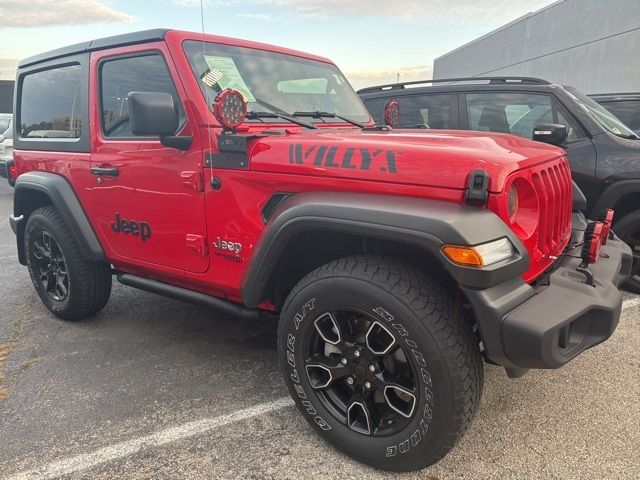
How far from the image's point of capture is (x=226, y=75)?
2705 millimetres

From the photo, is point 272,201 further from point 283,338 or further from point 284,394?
point 284,394

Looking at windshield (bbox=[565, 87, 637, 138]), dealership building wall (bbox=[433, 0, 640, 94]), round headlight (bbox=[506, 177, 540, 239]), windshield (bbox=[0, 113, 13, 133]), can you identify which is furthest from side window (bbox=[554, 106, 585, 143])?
windshield (bbox=[0, 113, 13, 133])

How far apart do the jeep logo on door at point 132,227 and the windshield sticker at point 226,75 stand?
37.4 inches

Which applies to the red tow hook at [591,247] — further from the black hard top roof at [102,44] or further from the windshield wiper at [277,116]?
the black hard top roof at [102,44]

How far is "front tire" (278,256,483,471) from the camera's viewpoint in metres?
1.87

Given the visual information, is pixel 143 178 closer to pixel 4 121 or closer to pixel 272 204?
pixel 272 204

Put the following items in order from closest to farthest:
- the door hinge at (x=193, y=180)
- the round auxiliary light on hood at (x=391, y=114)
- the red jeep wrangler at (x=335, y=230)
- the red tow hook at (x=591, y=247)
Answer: the red jeep wrangler at (x=335, y=230)
the red tow hook at (x=591, y=247)
the door hinge at (x=193, y=180)
the round auxiliary light on hood at (x=391, y=114)

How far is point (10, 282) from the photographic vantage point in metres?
4.81

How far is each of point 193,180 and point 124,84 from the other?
37.6 inches

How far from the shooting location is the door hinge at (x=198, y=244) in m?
2.61

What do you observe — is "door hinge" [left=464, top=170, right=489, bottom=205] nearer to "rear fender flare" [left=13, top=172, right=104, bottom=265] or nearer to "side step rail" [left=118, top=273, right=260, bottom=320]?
"side step rail" [left=118, top=273, right=260, bottom=320]

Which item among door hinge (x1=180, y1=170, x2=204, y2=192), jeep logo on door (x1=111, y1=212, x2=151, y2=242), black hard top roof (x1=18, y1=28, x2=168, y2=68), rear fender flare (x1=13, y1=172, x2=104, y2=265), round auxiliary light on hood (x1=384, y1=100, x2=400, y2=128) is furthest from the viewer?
round auxiliary light on hood (x1=384, y1=100, x2=400, y2=128)

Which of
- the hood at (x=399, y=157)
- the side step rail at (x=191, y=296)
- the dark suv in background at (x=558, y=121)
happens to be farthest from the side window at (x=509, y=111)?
the side step rail at (x=191, y=296)

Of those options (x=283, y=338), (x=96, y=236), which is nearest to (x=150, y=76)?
(x=96, y=236)
